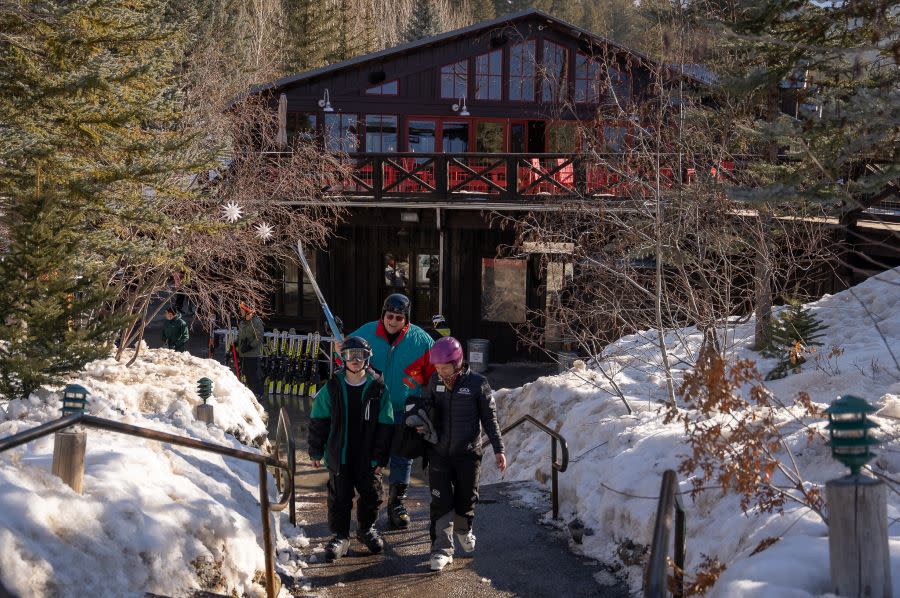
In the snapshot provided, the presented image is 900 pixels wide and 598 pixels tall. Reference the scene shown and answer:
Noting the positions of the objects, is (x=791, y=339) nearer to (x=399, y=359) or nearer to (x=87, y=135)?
(x=399, y=359)

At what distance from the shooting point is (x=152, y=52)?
520 inches

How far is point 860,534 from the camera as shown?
3.26 m

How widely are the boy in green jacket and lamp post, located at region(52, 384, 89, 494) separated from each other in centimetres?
201

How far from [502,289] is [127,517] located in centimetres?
1836

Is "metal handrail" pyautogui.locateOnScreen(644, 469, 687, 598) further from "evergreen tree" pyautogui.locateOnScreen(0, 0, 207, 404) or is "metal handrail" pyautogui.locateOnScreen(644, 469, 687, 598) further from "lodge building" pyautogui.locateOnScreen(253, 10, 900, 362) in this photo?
"lodge building" pyautogui.locateOnScreen(253, 10, 900, 362)

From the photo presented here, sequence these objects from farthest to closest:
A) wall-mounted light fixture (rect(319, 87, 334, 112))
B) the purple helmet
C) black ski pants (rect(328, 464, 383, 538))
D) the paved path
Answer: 1. wall-mounted light fixture (rect(319, 87, 334, 112))
2. black ski pants (rect(328, 464, 383, 538))
3. the purple helmet
4. the paved path

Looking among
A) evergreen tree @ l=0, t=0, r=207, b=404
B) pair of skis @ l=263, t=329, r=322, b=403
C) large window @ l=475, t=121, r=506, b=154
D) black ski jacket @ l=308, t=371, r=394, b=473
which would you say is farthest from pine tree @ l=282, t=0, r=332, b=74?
black ski jacket @ l=308, t=371, r=394, b=473

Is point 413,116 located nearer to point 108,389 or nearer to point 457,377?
point 108,389

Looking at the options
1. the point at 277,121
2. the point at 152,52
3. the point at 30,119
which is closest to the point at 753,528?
the point at 30,119

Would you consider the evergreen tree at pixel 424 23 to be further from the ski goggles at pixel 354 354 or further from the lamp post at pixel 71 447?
the lamp post at pixel 71 447

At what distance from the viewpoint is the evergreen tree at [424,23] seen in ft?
159

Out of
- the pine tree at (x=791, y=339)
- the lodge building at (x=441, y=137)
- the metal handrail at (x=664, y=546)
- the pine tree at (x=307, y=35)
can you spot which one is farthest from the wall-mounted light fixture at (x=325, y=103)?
the metal handrail at (x=664, y=546)

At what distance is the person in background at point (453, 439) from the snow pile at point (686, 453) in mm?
1163

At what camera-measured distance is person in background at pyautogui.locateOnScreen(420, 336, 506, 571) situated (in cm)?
682
